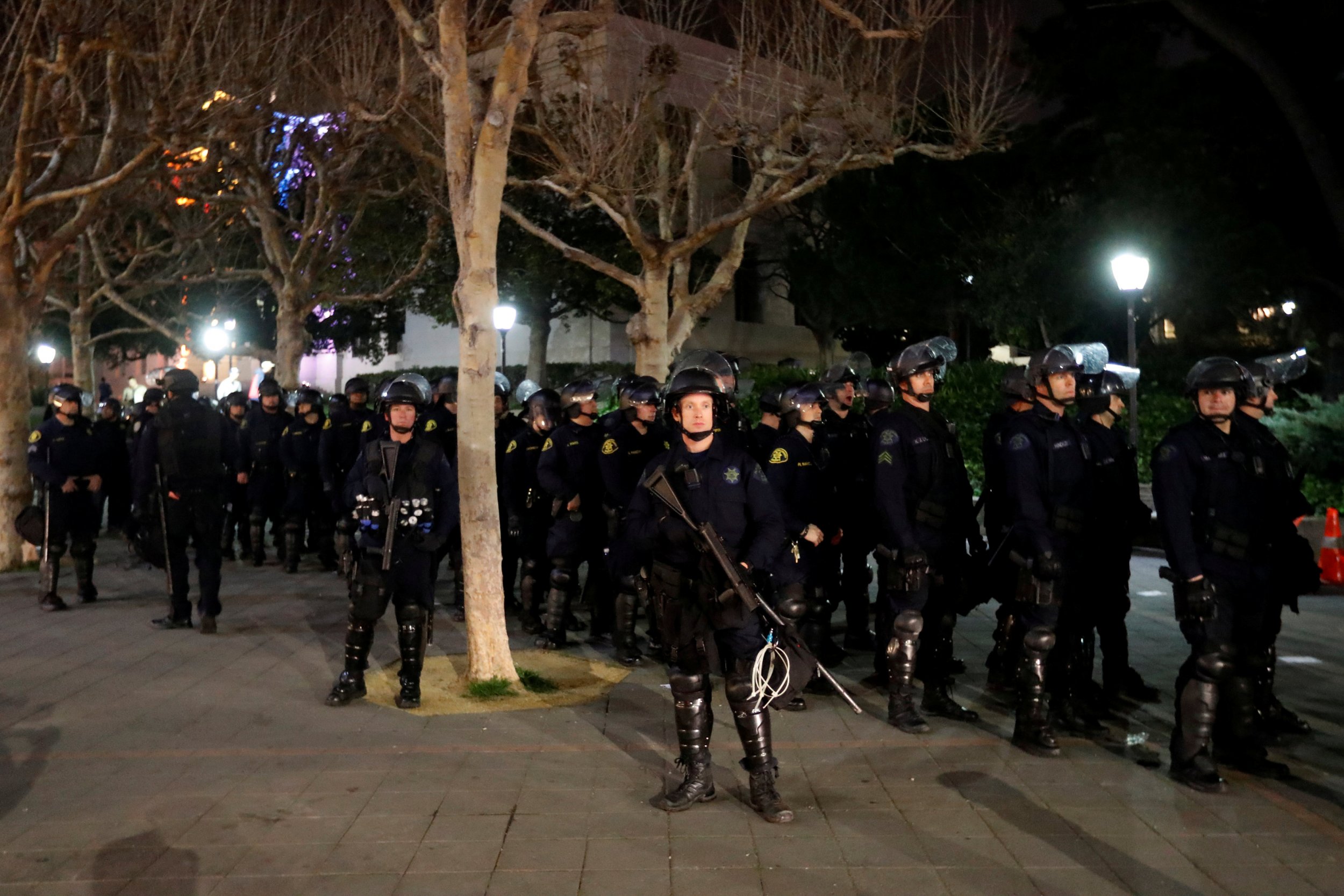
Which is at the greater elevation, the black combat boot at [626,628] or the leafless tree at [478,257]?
the leafless tree at [478,257]

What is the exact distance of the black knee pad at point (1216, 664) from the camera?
5.63 metres

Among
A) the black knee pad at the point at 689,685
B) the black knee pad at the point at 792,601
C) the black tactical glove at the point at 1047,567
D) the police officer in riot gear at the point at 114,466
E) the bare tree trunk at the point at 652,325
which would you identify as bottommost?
the black knee pad at the point at 689,685

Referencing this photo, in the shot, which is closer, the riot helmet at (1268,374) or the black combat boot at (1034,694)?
the black combat boot at (1034,694)

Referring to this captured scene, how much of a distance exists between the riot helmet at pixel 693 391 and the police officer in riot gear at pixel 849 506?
2.64m

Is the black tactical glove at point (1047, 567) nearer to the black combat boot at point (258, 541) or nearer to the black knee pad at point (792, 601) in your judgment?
the black knee pad at point (792, 601)

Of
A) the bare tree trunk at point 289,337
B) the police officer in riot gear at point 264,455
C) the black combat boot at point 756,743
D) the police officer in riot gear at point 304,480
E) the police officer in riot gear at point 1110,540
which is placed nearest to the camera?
the black combat boot at point 756,743

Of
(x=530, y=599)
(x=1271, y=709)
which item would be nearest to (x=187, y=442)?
(x=530, y=599)

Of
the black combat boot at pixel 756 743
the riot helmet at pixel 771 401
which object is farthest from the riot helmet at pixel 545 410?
the black combat boot at pixel 756 743

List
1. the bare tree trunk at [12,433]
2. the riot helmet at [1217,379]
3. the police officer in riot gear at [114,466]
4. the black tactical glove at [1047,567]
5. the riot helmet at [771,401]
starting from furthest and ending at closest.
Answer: the bare tree trunk at [12,433], the police officer in riot gear at [114,466], the riot helmet at [771,401], the black tactical glove at [1047,567], the riot helmet at [1217,379]

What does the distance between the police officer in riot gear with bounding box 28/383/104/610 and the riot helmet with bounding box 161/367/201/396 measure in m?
1.89

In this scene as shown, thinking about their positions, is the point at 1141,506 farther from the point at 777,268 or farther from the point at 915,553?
the point at 777,268

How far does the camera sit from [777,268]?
3966cm

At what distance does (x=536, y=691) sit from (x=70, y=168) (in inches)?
677

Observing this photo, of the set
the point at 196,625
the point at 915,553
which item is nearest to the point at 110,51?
the point at 196,625
